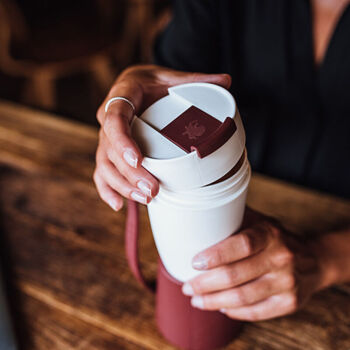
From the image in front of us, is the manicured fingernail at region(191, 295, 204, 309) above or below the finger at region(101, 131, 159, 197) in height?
below

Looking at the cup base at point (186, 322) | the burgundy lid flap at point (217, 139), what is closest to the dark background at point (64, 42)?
the cup base at point (186, 322)

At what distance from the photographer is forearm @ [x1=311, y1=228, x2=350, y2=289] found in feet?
1.98

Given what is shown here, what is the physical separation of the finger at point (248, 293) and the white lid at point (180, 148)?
0.19m

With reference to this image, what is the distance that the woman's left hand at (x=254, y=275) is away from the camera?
474mm

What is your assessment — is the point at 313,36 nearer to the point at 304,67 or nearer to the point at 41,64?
the point at 304,67

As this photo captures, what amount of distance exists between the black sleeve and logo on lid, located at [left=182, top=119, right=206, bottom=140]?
0.50 meters

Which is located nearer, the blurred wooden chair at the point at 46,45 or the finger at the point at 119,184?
the finger at the point at 119,184

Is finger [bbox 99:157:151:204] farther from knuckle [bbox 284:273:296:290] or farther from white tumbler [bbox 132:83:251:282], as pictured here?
knuckle [bbox 284:273:296:290]

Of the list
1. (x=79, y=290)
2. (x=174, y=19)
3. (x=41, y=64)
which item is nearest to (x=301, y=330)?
(x=79, y=290)

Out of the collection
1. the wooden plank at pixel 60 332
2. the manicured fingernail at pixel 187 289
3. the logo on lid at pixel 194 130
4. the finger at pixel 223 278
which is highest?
the logo on lid at pixel 194 130

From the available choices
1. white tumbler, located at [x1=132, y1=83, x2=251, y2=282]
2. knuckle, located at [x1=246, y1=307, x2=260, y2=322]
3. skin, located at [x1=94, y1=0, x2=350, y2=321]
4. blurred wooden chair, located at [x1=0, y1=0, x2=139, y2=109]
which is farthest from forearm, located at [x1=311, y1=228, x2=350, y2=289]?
blurred wooden chair, located at [x1=0, y1=0, x2=139, y2=109]

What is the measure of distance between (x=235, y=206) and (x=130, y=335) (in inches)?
11.0

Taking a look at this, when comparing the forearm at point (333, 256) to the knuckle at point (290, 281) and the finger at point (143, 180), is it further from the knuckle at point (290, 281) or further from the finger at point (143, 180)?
the finger at point (143, 180)

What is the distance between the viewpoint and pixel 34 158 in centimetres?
88
